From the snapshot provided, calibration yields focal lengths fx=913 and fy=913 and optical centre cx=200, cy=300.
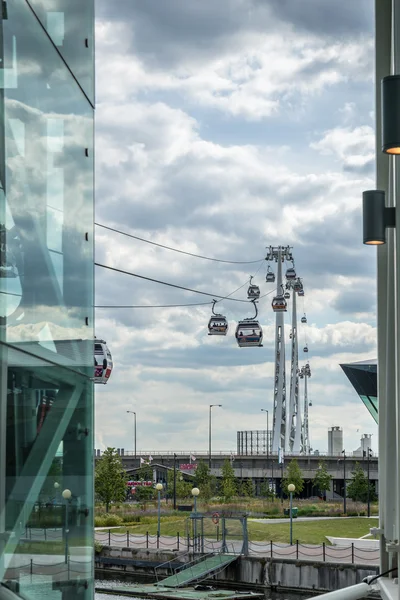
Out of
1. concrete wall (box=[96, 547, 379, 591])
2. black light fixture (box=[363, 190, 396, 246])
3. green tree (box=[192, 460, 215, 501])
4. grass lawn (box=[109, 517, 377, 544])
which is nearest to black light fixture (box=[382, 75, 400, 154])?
black light fixture (box=[363, 190, 396, 246])

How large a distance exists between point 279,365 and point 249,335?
2920 centimetres

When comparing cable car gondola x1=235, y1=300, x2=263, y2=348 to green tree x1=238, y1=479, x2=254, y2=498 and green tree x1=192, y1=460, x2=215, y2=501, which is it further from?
green tree x1=238, y1=479, x2=254, y2=498

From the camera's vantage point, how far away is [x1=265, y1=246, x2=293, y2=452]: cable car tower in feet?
215

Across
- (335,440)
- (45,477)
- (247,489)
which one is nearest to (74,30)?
(45,477)

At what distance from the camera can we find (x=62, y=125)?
13.8 ft

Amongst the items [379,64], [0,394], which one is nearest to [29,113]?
[0,394]

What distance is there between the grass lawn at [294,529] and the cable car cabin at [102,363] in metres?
8.32

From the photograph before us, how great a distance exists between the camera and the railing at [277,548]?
33.8 m

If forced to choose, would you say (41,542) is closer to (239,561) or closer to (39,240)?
(39,240)

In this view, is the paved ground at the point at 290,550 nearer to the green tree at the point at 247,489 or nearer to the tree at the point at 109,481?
the tree at the point at 109,481

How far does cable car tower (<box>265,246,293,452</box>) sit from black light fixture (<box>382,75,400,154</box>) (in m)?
57.9

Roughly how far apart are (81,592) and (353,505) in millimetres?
59461

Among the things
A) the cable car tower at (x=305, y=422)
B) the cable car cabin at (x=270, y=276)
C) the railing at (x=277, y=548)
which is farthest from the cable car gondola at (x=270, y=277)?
the cable car tower at (x=305, y=422)

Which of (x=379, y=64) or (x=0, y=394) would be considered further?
(x=379, y=64)
